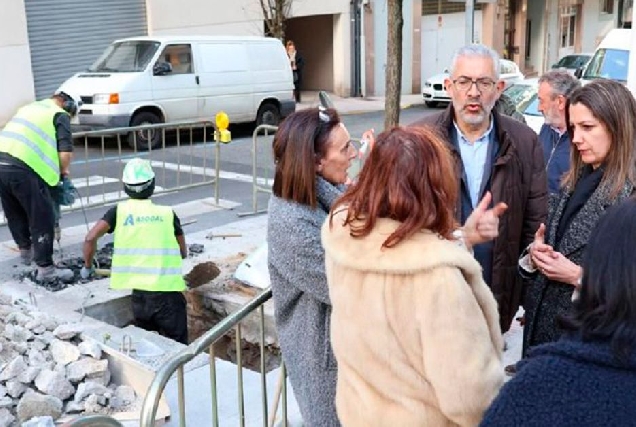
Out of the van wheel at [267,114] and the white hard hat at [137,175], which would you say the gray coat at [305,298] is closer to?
the white hard hat at [137,175]

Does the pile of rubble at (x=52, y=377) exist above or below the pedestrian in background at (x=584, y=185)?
below

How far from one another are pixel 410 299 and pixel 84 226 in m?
7.05

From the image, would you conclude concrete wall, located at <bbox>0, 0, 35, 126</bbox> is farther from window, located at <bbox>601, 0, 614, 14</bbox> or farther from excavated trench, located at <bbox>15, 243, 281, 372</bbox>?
window, located at <bbox>601, 0, 614, 14</bbox>

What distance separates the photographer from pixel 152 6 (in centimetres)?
1834

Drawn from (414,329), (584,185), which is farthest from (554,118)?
(414,329)

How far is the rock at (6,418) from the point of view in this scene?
4.32 meters

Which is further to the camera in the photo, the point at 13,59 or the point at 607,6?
the point at 607,6

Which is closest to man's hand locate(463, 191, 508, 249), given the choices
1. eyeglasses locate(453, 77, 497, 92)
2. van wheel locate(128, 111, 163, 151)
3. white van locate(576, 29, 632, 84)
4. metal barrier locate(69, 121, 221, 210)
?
eyeglasses locate(453, 77, 497, 92)

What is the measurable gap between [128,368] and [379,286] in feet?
10.5

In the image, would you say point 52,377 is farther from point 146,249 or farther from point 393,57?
point 393,57

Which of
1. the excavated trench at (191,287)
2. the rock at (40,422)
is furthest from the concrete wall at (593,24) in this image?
the rock at (40,422)

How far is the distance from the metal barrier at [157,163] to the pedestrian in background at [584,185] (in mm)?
6226

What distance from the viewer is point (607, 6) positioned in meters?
37.0

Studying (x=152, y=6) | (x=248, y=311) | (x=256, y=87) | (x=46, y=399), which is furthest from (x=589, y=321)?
(x=152, y=6)
